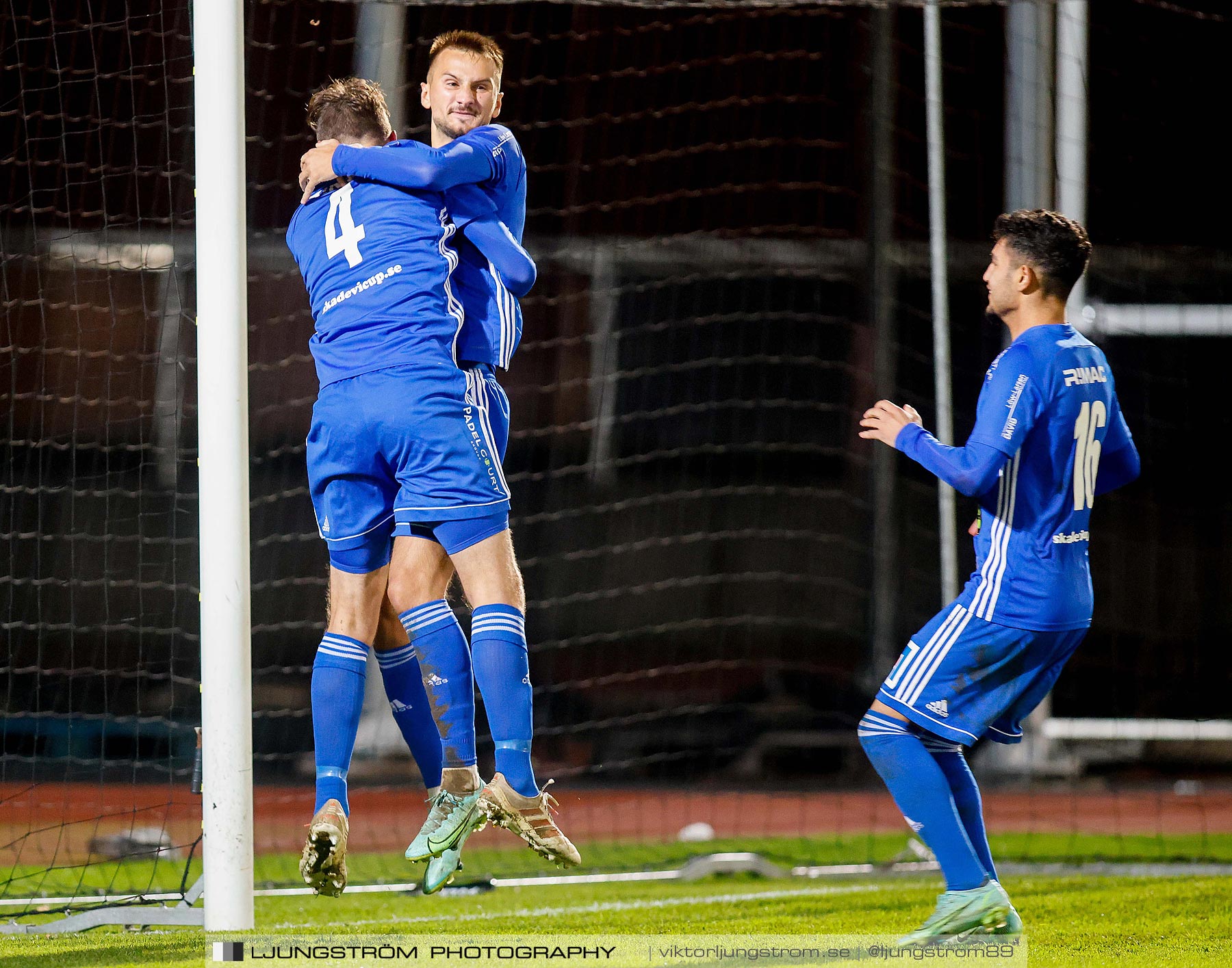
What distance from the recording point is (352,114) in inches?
147

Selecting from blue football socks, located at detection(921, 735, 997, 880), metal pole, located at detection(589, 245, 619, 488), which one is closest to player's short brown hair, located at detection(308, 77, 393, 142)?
blue football socks, located at detection(921, 735, 997, 880)

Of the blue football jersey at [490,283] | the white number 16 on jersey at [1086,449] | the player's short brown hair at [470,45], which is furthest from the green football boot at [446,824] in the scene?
the player's short brown hair at [470,45]

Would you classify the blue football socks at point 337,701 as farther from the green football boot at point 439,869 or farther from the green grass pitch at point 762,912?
the green grass pitch at point 762,912

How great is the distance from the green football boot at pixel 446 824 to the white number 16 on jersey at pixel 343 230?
4.81 feet

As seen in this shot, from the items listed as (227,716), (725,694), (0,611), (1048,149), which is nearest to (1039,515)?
(227,716)

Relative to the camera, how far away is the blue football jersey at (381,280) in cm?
350

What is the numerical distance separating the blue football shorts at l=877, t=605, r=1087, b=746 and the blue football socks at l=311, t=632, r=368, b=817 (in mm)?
1484

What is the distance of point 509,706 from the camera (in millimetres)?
3443

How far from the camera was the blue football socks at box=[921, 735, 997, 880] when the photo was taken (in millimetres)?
3697

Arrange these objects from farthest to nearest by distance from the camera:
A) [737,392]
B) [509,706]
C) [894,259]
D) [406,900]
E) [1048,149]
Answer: [737,392] < [894,259] < [1048,149] < [406,900] < [509,706]

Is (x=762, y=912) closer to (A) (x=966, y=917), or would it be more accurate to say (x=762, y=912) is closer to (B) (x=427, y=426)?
(A) (x=966, y=917)

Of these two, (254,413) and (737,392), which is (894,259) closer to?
(737,392)

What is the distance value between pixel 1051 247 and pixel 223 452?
2293 millimetres

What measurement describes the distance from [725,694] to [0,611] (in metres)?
5.27
